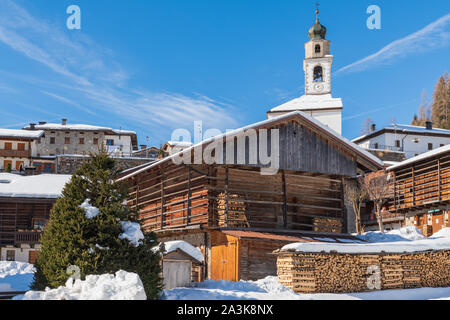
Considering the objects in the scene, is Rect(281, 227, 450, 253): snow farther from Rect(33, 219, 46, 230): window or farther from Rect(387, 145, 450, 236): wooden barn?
Rect(33, 219, 46, 230): window

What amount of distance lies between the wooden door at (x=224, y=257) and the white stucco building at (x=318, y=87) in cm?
5000

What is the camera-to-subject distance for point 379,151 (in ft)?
213

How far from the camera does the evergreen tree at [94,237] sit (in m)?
13.5

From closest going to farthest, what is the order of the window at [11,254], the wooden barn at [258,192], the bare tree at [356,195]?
1. the wooden barn at [258,192]
2. the window at [11,254]
3. the bare tree at [356,195]

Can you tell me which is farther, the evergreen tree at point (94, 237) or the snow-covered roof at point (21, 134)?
the snow-covered roof at point (21, 134)

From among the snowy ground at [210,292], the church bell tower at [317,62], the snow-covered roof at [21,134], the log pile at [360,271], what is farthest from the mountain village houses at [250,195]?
the church bell tower at [317,62]

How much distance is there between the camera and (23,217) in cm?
4041

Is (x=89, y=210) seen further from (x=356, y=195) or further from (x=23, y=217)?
(x=356, y=195)

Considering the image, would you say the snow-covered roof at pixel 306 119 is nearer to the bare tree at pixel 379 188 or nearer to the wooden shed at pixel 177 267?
the wooden shed at pixel 177 267

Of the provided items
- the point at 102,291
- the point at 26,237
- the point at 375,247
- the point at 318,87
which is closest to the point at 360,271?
the point at 375,247

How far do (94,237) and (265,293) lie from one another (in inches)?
235
